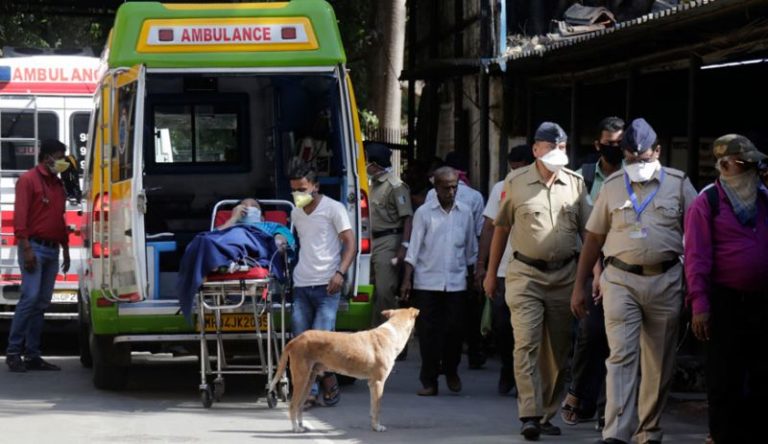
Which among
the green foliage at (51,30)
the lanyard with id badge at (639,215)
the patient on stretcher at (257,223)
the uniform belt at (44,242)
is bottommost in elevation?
the uniform belt at (44,242)

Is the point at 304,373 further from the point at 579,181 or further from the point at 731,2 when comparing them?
the point at 731,2

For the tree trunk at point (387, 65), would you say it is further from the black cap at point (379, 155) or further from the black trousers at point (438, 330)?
the black trousers at point (438, 330)

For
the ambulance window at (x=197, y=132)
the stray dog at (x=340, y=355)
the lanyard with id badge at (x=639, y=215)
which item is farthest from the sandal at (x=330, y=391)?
the ambulance window at (x=197, y=132)

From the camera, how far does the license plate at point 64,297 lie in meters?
15.9

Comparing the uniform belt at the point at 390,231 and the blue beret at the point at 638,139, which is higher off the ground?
the blue beret at the point at 638,139

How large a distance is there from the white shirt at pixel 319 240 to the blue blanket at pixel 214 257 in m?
0.19

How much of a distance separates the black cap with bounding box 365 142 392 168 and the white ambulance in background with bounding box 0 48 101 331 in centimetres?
351

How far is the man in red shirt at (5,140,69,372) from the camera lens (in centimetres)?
1374

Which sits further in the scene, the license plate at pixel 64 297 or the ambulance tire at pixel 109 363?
the license plate at pixel 64 297

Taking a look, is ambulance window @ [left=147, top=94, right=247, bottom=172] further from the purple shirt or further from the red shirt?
the purple shirt

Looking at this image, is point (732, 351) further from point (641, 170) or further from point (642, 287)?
point (641, 170)

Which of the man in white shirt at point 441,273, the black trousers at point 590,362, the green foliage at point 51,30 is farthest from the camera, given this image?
the green foliage at point 51,30

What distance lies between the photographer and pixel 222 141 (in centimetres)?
1434

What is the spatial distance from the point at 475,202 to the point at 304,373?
10.0ft
